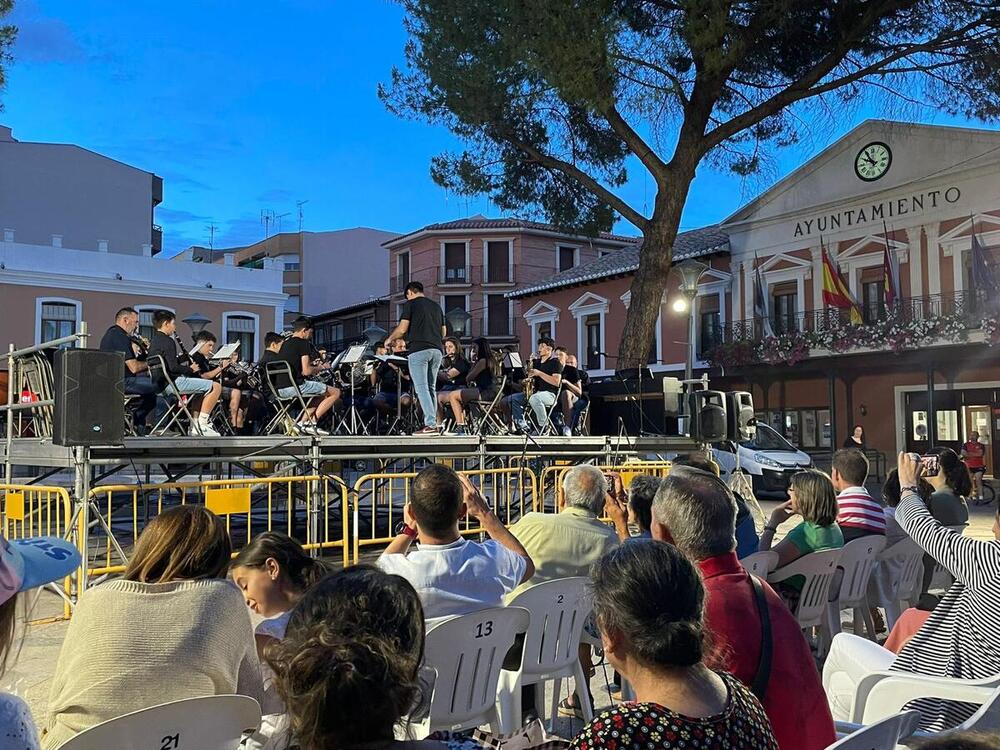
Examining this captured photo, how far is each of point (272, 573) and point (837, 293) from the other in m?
23.8

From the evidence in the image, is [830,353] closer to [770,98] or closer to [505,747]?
[770,98]

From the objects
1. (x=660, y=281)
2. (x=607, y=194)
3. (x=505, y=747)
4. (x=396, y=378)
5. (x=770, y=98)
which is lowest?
(x=505, y=747)

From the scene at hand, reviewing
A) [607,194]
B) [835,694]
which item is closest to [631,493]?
[835,694]

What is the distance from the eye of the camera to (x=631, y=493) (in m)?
4.49

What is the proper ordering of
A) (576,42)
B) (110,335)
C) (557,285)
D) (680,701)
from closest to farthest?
(680,701), (110,335), (576,42), (557,285)

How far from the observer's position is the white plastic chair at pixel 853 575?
16.1 feet

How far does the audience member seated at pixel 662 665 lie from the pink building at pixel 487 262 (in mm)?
40948

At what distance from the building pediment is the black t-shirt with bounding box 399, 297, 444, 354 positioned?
1718 centimetres

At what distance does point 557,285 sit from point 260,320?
11.4 meters

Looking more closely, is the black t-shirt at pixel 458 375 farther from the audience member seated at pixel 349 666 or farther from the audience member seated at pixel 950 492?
the audience member seated at pixel 349 666

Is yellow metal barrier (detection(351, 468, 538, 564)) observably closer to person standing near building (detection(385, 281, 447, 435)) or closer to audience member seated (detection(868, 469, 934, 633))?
person standing near building (detection(385, 281, 447, 435))

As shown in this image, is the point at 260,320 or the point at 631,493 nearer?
the point at 631,493

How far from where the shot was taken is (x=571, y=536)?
436 centimetres

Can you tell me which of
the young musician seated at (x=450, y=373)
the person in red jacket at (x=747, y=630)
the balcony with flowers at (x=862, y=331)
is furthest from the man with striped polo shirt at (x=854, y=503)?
the balcony with flowers at (x=862, y=331)
